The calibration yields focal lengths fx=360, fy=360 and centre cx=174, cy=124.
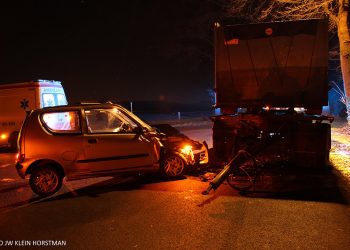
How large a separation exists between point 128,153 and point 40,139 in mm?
1744

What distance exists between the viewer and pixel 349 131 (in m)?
14.5

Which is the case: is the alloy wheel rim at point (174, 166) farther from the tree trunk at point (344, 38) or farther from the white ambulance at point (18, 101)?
the tree trunk at point (344, 38)

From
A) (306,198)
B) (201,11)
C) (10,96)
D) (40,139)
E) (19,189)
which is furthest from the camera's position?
(201,11)

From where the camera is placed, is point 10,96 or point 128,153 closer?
point 128,153

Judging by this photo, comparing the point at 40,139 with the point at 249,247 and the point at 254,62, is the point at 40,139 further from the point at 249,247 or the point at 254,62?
the point at 254,62

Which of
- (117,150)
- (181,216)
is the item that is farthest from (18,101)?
(181,216)

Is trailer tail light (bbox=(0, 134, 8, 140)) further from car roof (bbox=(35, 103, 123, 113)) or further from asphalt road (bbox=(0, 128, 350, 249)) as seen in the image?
car roof (bbox=(35, 103, 123, 113))

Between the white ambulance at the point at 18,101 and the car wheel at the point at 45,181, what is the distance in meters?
6.62

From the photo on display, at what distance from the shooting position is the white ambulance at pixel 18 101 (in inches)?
520

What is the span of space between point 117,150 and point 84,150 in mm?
656

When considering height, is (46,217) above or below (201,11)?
below

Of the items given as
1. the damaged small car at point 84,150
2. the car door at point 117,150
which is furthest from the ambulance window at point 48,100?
the car door at point 117,150

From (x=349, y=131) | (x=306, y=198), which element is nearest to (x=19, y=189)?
(x=306, y=198)

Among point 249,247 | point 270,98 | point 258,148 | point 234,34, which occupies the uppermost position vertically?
point 234,34
